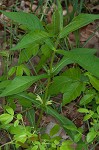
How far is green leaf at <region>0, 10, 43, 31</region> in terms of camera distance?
145 centimetres

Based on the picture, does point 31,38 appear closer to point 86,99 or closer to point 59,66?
point 59,66

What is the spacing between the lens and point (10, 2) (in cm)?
338

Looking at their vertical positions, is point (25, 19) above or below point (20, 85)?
above

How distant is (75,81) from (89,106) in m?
0.54

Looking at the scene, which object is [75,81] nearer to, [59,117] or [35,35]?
[59,117]

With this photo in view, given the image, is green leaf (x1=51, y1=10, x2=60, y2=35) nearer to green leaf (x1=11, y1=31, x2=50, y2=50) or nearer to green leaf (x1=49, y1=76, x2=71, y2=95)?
green leaf (x1=11, y1=31, x2=50, y2=50)

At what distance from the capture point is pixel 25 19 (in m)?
1.49

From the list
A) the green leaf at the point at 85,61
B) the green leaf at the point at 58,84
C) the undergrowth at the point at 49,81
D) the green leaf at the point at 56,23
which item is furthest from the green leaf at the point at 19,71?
the green leaf at the point at 85,61

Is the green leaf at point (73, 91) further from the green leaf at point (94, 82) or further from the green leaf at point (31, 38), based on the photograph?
the green leaf at point (31, 38)

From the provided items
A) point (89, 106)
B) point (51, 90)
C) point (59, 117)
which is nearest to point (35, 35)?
point (51, 90)

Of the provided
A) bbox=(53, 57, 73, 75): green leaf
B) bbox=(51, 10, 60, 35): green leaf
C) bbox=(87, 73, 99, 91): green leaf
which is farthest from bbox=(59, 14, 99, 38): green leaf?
bbox=(87, 73, 99, 91): green leaf

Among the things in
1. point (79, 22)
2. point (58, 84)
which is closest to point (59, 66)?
point (58, 84)

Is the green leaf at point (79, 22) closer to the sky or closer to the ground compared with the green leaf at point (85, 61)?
closer to the sky

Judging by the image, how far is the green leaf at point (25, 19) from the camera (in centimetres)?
145
